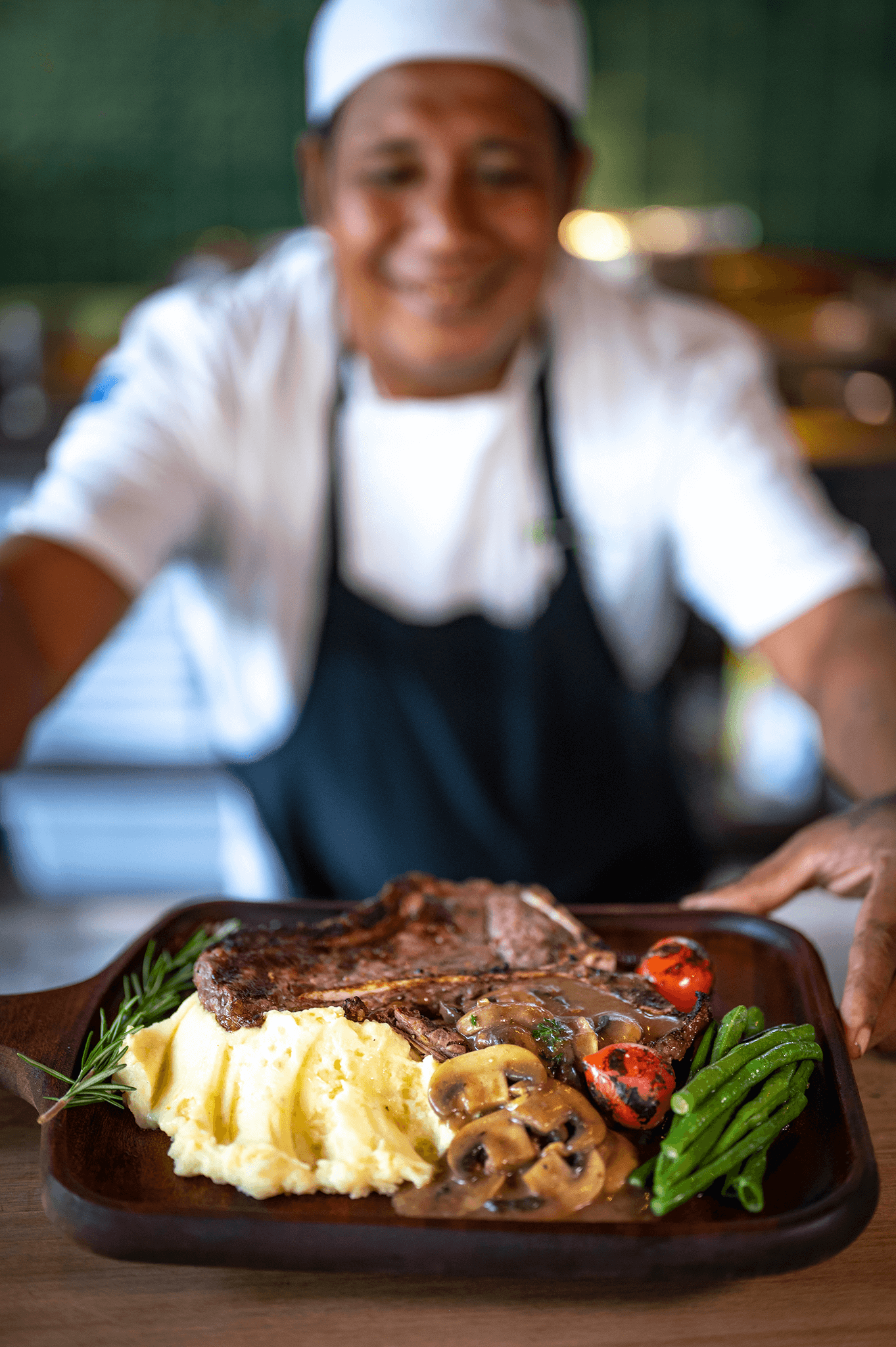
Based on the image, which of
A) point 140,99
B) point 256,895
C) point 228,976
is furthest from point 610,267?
point 228,976

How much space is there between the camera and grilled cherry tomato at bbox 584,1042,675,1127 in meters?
1.19

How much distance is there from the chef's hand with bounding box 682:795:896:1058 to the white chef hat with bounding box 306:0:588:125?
1.64 metres

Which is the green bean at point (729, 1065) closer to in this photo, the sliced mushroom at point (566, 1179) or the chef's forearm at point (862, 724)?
the sliced mushroom at point (566, 1179)

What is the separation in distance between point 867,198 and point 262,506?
6297 mm

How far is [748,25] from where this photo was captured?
6.95 m

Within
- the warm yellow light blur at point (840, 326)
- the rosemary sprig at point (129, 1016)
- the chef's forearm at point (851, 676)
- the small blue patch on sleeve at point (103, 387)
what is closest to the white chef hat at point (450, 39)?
the small blue patch on sleeve at point (103, 387)

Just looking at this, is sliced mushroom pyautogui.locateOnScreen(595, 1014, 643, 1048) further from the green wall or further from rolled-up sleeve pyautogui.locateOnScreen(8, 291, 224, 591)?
the green wall

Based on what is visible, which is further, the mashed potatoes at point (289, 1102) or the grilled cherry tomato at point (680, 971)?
the grilled cherry tomato at point (680, 971)

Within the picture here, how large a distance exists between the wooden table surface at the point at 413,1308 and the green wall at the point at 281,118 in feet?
23.8

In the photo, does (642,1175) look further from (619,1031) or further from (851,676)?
(851,676)

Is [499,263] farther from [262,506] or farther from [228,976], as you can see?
[228,976]

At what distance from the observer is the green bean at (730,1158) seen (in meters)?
1.11

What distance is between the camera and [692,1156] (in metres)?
1.14

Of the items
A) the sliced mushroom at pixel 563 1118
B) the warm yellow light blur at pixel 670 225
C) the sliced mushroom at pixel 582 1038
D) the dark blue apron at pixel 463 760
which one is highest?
the warm yellow light blur at pixel 670 225
